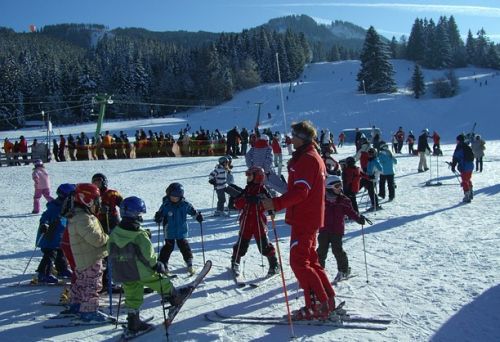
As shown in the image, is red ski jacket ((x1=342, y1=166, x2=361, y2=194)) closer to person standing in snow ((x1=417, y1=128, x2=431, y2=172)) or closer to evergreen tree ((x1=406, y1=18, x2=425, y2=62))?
person standing in snow ((x1=417, y1=128, x2=431, y2=172))

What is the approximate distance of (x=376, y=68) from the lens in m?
66.1

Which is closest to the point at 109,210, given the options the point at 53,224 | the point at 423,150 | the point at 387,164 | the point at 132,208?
the point at 53,224

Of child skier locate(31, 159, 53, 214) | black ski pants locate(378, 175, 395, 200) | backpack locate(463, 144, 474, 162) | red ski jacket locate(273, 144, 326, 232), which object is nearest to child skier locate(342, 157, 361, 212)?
black ski pants locate(378, 175, 395, 200)

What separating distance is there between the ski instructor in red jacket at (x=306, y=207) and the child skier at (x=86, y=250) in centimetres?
197

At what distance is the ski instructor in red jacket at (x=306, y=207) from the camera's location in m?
4.44

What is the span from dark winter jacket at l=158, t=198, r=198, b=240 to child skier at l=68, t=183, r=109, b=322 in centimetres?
139

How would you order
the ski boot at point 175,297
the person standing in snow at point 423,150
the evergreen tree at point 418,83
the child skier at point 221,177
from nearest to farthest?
the ski boot at point 175,297 → the child skier at point 221,177 → the person standing in snow at point 423,150 → the evergreen tree at point 418,83

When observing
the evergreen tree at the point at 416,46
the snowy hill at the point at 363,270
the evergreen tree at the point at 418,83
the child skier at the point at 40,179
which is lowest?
the snowy hill at the point at 363,270

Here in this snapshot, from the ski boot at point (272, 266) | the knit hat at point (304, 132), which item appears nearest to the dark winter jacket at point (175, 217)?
the ski boot at point (272, 266)

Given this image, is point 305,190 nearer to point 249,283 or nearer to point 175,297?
point 175,297

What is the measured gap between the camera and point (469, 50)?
332 feet

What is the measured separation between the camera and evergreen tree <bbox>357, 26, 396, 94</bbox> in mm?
65750

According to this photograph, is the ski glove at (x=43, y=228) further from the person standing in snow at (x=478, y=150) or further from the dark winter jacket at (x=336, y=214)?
the person standing in snow at (x=478, y=150)

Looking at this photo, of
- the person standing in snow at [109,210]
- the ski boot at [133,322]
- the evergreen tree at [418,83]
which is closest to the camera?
the ski boot at [133,322]
